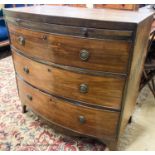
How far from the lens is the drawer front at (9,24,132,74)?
99 cm

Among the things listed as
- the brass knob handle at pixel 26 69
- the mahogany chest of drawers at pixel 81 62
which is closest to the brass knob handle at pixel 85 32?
the mahogany chest of drawers at pixel 81 62

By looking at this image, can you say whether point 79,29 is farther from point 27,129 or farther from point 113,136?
point 27,129

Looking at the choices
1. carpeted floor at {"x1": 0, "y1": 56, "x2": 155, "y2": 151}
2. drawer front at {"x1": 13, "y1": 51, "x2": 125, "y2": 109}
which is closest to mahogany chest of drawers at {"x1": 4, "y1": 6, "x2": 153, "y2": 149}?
drawer front at {"x1": 13, "y1": 51, "x2": 125, "y2": 109}

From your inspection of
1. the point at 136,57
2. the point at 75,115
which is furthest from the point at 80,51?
the point at 75,115

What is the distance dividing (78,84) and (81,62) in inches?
6.0

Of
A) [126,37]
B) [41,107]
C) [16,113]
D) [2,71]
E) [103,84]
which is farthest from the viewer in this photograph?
[2,71]

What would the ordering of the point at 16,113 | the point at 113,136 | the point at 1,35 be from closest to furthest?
the point at 113,136
the point at 16,113
the point at 1,35

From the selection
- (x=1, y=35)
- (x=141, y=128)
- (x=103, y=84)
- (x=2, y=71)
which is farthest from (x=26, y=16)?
(x=1, y=35)

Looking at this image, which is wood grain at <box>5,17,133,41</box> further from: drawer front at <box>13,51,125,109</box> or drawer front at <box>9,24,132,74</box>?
drawer front at <box>13,51,125,109</box>

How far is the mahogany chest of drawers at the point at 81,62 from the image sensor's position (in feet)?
3.23

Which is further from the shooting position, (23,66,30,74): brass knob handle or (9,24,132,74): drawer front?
(23,66,30,74): brass knob handle

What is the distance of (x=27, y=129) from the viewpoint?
5.39 feet

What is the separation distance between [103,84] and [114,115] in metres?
0.22

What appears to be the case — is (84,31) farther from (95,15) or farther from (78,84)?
(78,84)
